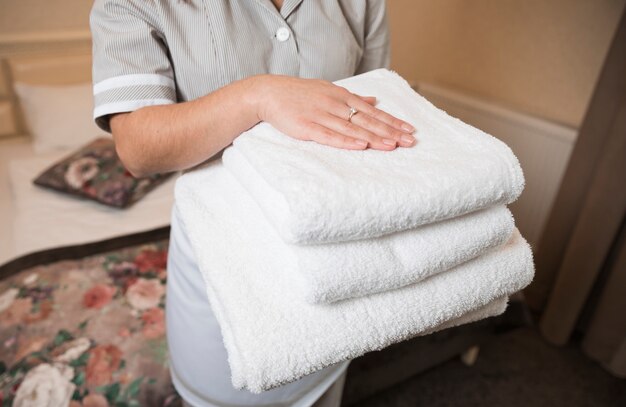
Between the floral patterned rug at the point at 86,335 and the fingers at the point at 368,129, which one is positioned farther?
the floral patterned rug at the point at 86,335

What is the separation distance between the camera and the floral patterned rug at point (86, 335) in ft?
3.13

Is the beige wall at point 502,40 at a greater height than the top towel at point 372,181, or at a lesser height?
lesser

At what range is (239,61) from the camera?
0.60 meters

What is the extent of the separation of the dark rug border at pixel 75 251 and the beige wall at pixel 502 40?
1.13 meters

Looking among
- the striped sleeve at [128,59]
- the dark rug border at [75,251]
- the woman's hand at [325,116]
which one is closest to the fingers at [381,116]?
the woman's hand at [325,116]

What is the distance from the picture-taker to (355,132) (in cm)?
48

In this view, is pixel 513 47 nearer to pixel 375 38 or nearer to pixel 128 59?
pixel 375 38

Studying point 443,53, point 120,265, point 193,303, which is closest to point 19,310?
point 120,265

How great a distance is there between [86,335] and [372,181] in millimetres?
929

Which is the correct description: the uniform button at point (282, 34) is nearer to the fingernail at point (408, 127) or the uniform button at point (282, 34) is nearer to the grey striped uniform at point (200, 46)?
the grey striped uniform at point (200, 46)

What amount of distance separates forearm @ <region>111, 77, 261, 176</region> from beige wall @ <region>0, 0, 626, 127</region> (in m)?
1.71

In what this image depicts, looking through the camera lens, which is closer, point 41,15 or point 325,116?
point 325,116

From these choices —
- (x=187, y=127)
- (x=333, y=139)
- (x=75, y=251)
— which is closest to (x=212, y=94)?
(x=187, y=127)

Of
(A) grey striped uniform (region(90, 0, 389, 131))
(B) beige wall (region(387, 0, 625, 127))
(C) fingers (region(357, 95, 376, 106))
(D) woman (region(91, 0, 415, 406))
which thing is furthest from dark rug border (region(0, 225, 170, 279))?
(B) beige wall (region(387, 0, 625, 127))
